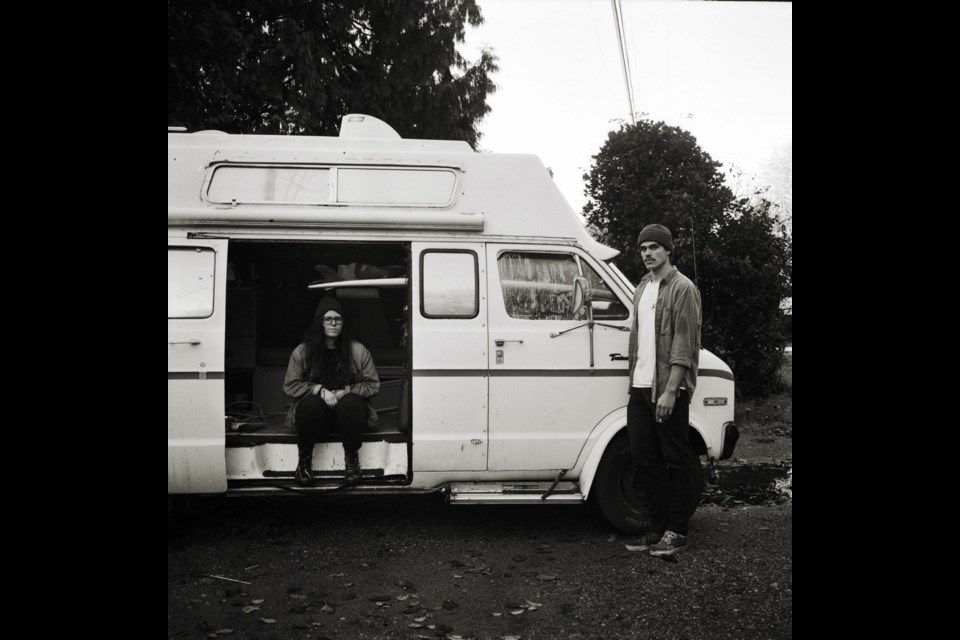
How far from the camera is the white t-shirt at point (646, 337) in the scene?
5.06m

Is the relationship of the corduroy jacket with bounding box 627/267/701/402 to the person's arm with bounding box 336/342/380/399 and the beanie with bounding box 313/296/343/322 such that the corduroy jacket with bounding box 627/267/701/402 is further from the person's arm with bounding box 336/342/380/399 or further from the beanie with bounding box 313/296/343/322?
the beanie with bounding box 313/296/343/322

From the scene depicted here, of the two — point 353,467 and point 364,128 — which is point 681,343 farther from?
point 364,128

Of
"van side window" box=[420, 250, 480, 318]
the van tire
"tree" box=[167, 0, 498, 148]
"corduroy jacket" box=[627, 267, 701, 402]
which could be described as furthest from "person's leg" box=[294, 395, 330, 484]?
"tree" box=[167, 0, 498, 148]

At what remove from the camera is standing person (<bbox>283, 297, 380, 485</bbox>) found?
536cm

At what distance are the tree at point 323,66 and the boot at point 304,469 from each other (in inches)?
162

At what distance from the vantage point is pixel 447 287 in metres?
5.41

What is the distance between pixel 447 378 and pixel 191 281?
1891mm

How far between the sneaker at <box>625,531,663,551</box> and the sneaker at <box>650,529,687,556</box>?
0.12ft

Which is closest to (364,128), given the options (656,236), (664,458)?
A: (656,236)

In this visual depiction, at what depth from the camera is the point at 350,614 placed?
404cm

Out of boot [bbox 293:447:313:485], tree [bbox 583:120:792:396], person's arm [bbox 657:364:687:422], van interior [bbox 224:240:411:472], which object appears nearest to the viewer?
person's arm [bbox 657:364:687:422]
